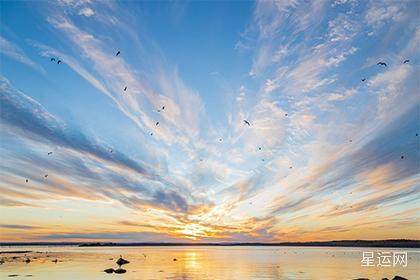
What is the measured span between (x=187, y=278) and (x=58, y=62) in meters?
35.7

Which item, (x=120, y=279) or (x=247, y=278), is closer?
(x=120, y=279)

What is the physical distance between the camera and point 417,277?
6072cm

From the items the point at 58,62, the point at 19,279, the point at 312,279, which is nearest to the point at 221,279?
the point at 312,279

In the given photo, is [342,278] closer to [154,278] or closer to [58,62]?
[154,278]

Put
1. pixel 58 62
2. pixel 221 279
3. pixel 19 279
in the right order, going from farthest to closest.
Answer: pixel 221 279, pixel 19 279, pixel 58 62

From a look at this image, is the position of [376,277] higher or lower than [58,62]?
lower

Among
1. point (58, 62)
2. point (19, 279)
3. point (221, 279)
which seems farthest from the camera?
point (221, 279)

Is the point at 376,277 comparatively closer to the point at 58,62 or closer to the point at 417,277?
the point at 417,277

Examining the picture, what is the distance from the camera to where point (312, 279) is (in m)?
58.1

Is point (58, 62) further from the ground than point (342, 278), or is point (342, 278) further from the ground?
point (58, 62)

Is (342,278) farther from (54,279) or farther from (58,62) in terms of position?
(58,62)

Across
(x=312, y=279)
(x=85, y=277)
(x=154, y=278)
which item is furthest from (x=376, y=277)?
(x=85, y=277)

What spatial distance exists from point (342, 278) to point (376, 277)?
5.24 meters

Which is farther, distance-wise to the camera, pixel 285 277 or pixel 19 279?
pixel 285 277
